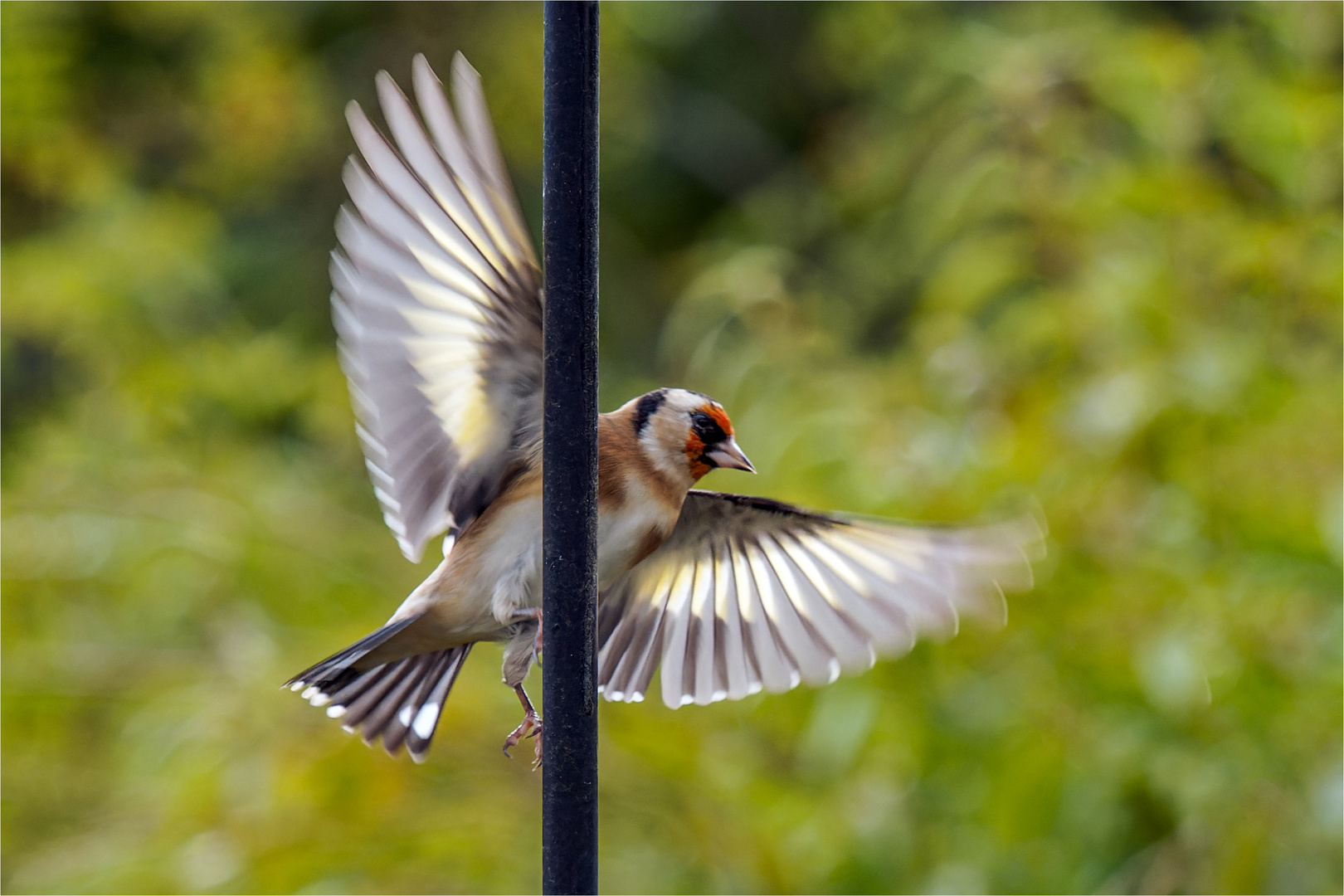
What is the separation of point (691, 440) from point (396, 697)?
467mm

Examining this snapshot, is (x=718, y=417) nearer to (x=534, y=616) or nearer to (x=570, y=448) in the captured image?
(x=534, y=616)

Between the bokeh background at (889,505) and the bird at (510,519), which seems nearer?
the bird at (510,519)

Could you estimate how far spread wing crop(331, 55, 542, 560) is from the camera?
3.29 feet

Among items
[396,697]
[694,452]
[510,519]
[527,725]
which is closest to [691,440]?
[694,452]

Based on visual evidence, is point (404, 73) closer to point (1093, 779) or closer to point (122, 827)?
point (122, 827)

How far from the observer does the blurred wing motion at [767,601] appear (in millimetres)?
1388

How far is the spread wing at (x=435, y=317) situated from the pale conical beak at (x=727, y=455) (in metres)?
0.16

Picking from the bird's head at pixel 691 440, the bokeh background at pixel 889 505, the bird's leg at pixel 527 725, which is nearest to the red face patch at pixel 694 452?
the bird's head at pixel 691 440

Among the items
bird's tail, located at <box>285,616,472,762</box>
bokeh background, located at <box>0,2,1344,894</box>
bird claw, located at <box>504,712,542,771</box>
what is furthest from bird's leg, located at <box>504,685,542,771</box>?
bokeh background, located at <box>0,2,1344,894</box>

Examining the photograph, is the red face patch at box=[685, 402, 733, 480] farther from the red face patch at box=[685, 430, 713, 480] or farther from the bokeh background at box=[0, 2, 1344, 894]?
the bokeh background at box=[0, 2, 1344, 894]

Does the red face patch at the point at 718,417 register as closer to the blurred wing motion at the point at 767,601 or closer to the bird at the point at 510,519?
the bird at the point at 510,519

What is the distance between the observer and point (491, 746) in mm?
1735

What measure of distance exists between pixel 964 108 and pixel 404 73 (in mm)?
2109

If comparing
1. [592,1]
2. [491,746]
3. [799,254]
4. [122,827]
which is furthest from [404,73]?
[592,1]
